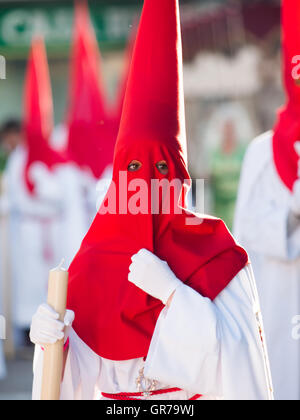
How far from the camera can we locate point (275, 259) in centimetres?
545

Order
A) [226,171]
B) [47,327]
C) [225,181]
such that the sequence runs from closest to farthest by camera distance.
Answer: [47,327] → [225,181] → [226,171]

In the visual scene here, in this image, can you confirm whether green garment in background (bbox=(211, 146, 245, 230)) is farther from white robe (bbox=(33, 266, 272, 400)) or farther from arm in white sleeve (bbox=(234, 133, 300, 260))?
white robe (bbox=(33, 266, 272, 400))

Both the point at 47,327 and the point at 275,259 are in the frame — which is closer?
the point at 47,327

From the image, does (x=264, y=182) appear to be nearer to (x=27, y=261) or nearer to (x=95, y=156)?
(x=95, y=156)

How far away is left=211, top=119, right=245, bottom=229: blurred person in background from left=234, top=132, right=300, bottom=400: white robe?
19.0 feet

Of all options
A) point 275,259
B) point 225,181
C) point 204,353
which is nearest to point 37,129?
point 225,181

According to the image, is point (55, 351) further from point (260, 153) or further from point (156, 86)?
point (260, 153)

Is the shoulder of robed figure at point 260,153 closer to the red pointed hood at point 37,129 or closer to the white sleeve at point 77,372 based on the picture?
the white sleeve at point 77,372

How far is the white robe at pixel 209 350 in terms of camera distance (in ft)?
10.1

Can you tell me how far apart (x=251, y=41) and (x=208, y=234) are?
10877 millimetres

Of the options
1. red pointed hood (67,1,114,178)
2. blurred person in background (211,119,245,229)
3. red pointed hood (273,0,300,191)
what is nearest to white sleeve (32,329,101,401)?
red pointed hood (273,0,300,191)

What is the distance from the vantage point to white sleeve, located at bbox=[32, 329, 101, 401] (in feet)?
10.5

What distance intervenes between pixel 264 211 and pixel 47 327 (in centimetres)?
273

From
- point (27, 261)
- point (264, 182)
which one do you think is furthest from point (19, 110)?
point (264, 182)
